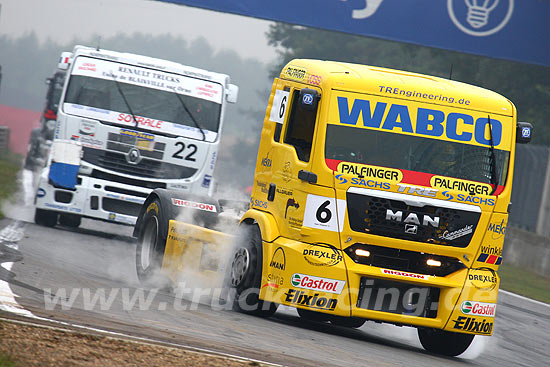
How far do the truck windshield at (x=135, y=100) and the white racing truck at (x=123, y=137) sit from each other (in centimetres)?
2

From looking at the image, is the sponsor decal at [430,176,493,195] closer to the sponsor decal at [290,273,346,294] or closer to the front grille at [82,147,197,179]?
the sponsor decal at [290,273,346,294]

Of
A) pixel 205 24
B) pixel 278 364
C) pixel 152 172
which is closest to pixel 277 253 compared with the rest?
pixel 278 364

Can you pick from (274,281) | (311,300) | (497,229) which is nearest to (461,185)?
(497,229)

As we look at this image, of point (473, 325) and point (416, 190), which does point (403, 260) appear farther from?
point (473, 325)

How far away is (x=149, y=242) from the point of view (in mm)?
11648

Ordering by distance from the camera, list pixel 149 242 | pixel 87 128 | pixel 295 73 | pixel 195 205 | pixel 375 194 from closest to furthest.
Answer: pixel 375 194, pixel 295 73, pixel 195 205, pixel 149 242, pixel 87 128

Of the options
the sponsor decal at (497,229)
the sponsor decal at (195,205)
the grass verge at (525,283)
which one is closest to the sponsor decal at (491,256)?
the sponsor decal at (497,229)

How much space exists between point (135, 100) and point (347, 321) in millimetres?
6803

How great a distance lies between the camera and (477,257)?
30.3 feet

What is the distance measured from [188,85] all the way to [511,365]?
8376 millimetres

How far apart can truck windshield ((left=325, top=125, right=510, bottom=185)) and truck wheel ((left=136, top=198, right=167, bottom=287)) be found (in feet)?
9.32

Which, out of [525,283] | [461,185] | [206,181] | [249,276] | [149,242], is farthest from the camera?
[525,283]

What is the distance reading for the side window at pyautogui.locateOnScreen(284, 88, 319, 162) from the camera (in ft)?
30.0

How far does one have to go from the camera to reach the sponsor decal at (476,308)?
9180mm
